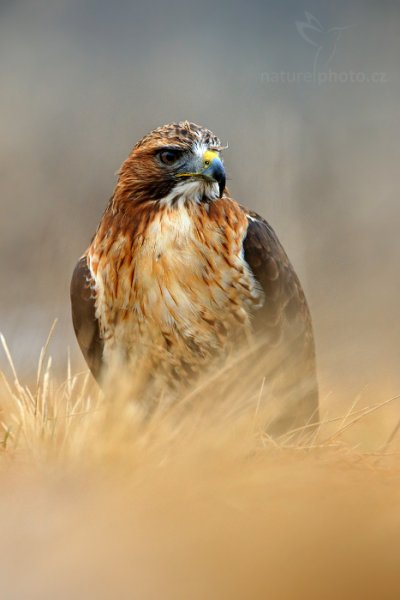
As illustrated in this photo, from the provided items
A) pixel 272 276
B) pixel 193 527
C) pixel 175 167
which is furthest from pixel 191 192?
pixel 193 527

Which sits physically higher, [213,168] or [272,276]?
[213,168]

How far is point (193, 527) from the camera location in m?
0.47

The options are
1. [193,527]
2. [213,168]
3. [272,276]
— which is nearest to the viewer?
[193,527]

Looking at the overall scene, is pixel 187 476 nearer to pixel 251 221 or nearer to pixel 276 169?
pixel 251 221

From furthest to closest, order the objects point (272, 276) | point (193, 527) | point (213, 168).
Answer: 1. point (272, 276)
2. point (213, 168)
3. point (193, 527)

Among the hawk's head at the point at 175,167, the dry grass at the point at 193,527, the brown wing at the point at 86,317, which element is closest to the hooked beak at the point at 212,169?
the hawk's head at the point at 175,167

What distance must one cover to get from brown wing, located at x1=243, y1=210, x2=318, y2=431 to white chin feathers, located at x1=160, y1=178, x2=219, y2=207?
8 centimetres

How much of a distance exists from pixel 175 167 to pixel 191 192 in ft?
0.14

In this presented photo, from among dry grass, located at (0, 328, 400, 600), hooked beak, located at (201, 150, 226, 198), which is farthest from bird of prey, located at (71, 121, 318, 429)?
dry grass, located at (0, 328, 400, 600)

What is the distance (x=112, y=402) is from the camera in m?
0.90

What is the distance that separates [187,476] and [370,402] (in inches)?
23.1

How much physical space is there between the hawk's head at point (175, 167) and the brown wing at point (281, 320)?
0.10 meters

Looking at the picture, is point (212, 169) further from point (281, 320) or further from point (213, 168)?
point (281, 320)

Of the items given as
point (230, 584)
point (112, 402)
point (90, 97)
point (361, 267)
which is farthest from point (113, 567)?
point (90, 97)
